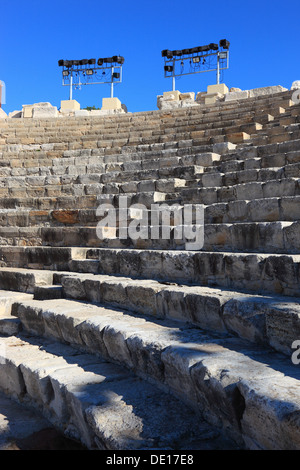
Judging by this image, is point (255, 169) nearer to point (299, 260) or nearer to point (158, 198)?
point (158, 198)

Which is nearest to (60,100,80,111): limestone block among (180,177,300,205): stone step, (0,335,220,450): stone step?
(180,177,300,205): stone step

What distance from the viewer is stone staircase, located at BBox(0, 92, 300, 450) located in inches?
89.8

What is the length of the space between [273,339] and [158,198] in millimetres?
4810

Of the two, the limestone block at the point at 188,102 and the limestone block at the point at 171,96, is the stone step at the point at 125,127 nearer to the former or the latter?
the limestone block at the point at 188,102

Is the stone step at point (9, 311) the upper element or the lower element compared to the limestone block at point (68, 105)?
lower

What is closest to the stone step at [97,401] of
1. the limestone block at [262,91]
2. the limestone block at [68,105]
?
the limestone block at [262,91]

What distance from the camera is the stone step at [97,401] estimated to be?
2.26m

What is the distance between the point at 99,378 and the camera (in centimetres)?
309

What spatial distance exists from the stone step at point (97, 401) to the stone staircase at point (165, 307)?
0.01m

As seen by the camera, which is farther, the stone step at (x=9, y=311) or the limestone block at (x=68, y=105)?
the limestone block at (x=68, y=105)

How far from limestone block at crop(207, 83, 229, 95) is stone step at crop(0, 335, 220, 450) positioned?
53.0 feet

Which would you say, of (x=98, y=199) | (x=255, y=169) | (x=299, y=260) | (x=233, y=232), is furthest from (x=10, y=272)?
(x=299, y=260)

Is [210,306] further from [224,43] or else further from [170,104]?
[224,43]
